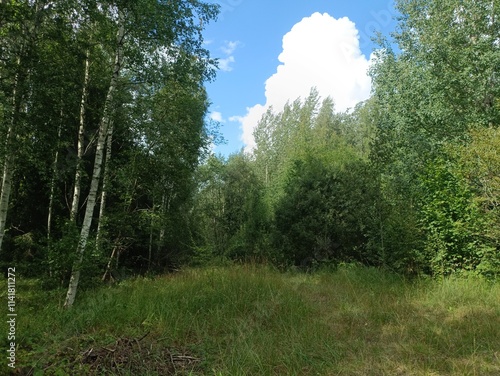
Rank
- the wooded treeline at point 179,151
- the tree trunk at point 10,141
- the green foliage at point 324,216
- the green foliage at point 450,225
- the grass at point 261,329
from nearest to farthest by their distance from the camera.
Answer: the grass at point 261,329, the tree trunk at point 10,141, the wooded treeline at point 179,151, the green foliage at point 450,225, the green foliage at point 324,216

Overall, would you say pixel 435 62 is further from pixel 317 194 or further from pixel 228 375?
pixel 228 375

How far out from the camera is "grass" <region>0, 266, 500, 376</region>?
3.38 meters

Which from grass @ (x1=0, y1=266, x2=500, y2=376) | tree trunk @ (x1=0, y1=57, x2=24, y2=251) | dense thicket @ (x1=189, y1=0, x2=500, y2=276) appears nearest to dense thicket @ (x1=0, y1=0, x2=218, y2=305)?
tree trunk @ (x1=0, y1=57, x2=24, y2=251)

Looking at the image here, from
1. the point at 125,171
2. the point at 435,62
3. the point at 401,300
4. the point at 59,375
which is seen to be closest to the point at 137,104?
the point at 125,171

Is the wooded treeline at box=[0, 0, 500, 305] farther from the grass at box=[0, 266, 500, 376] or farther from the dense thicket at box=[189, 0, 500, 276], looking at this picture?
the grass at box=[0, 266, 500, 376]

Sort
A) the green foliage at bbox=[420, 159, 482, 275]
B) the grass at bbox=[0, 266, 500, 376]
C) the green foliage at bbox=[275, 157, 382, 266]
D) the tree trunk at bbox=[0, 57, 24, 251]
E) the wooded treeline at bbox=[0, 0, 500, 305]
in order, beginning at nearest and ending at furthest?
the grass at bbox=[0, 266, 500, 376]
the tree trunk at bbox=[0, 57, 24, 251]
the wooded treeline at bbox=[0, 0, 500, 305]
the green foliage at bbox=[420, 159, 482, 275]
the green foliage at bbox=[275, 157, 382, 266]

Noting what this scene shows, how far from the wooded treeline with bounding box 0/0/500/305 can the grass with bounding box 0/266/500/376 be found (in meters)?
1.51

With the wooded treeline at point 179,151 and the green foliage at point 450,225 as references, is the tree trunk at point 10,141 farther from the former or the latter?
the green foliage at point 450,225

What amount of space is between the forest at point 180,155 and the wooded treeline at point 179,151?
4cm

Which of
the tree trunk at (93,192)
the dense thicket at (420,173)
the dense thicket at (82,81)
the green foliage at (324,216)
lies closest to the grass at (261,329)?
the tree trunk at (93,192)

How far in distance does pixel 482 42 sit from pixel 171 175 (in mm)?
11506

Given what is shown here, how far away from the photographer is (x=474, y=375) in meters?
3.22

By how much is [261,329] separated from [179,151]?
6.35 metres

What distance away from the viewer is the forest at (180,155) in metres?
6.19
